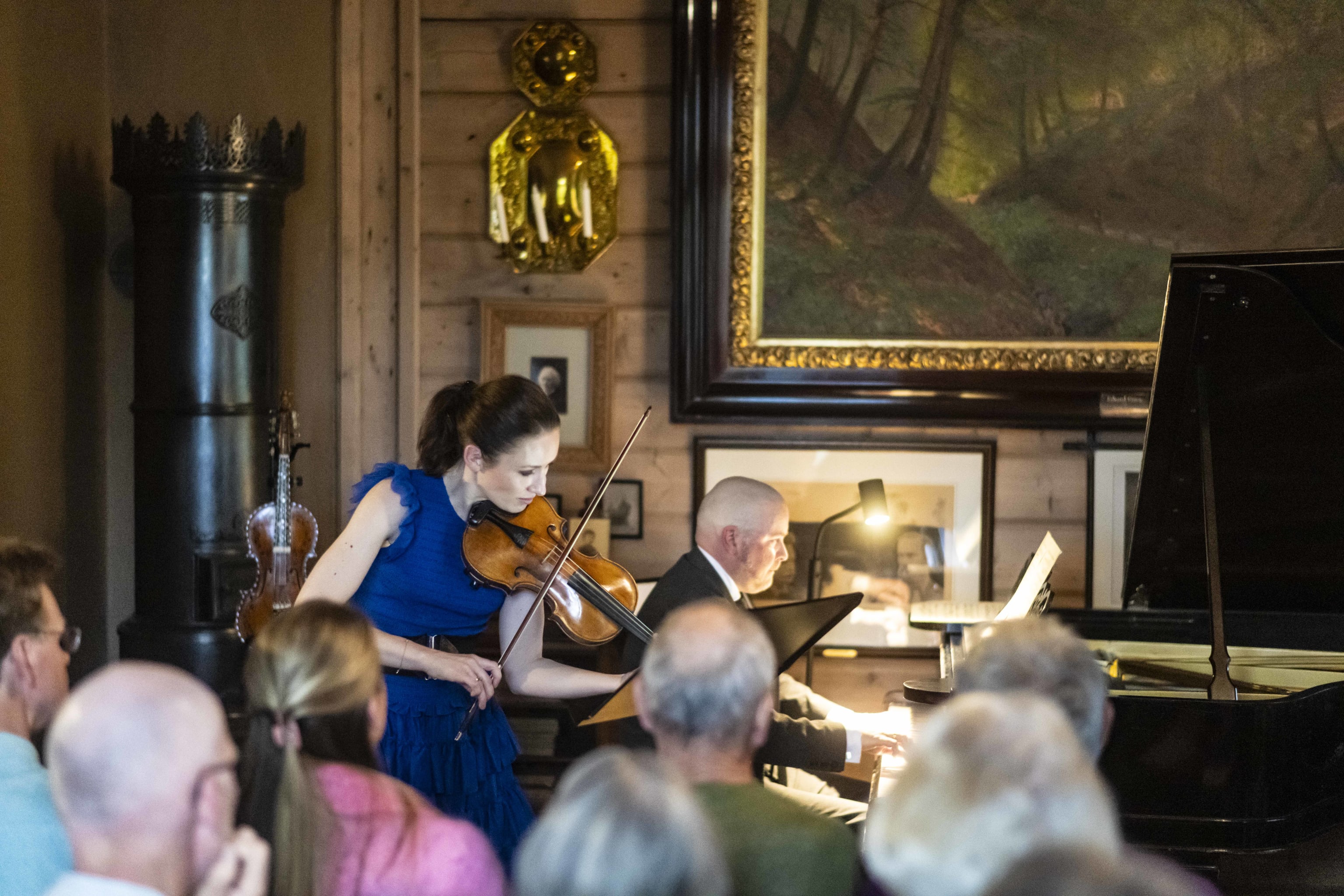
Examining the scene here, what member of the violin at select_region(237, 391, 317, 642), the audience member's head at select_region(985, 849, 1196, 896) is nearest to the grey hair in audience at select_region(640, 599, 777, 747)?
the audience member's head at select_region(985, 849, 1196, 896)

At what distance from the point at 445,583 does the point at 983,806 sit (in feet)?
5.65

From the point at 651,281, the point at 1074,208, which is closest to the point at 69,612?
the point at 651,281

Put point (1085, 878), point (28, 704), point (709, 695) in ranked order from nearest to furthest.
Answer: point (1085, 878) < point (709, 695) < point (28, 704)

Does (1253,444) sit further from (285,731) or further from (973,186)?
(285,731)

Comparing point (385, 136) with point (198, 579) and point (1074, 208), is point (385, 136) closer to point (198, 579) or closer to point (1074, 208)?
point (198, 579)

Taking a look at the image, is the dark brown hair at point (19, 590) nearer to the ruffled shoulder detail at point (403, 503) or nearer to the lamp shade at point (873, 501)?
the ruffled shoulder detail at point (403, 503)

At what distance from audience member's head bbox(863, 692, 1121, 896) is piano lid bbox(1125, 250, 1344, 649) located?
1.63 meters

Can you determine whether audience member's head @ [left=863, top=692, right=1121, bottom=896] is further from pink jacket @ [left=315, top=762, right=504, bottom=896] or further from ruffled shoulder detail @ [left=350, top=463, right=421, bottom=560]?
ruffled shoulder detail @ [left=350, top=463, right=421, bottom=560]

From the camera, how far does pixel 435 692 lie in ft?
8.82

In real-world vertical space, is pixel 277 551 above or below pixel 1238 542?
below

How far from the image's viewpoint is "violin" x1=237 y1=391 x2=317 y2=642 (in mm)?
Answer: 3699

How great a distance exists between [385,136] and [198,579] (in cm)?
148

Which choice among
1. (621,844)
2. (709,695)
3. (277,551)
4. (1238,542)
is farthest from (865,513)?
(621,844)

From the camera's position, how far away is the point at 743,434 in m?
4.21
